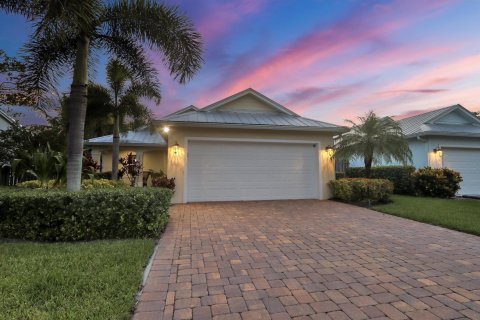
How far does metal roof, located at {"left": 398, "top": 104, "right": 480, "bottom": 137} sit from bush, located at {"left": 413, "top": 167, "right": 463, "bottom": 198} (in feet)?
7.73

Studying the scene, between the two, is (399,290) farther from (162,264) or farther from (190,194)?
(190,194)

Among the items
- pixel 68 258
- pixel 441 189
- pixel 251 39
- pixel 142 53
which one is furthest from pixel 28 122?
pixel 441 189

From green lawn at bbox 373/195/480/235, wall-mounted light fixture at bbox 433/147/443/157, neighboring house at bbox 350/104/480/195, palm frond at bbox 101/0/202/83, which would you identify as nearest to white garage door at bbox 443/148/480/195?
neighboring house at bbox 350/104/480/195

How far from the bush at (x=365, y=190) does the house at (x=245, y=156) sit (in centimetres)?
95

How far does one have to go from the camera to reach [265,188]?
10.3m

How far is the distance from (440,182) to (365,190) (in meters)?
4.28

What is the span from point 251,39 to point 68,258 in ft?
29.7

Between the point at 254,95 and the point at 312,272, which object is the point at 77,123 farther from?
the point at 254,95

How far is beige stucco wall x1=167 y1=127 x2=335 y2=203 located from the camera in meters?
9.56

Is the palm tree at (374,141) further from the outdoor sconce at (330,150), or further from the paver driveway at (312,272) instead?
the paver driveway at (312,272)

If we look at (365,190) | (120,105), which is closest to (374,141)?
(365,190)

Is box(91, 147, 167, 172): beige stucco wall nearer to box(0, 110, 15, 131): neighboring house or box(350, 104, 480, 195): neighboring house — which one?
box(0, 110, 15, 131): neighboring house

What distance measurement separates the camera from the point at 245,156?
33.5ft

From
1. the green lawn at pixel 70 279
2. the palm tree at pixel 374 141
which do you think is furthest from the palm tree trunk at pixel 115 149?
the palm tree at pixel 374 141
